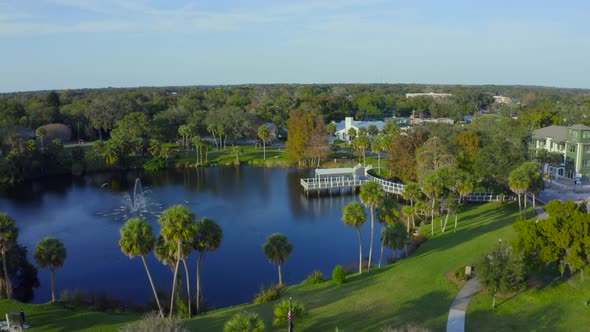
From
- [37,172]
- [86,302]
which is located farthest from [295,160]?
[86,302]

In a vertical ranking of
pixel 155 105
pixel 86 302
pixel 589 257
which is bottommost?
pixel 86 302

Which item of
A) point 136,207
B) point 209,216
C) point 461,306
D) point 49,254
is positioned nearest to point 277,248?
point 461,306

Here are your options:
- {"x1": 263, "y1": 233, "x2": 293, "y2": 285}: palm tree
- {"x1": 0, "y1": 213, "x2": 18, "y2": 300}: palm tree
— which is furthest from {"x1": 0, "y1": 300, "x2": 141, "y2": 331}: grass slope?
{"x1": 263, "y1": 233, "x2": 293, "y2": 285}: palm tree

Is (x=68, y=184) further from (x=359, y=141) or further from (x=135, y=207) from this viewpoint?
(x=359, y=141)

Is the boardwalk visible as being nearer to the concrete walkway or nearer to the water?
the water

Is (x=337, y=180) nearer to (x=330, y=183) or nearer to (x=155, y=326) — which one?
(x=330, y=183)

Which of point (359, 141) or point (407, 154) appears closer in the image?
point (407, 154)
